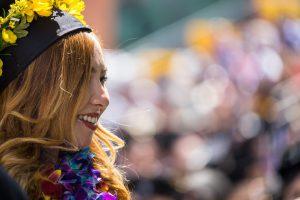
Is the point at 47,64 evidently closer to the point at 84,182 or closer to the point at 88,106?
the point at 88,106

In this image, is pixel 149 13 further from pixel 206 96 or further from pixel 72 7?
pixel 72 7

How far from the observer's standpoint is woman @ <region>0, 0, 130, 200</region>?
3.28 m

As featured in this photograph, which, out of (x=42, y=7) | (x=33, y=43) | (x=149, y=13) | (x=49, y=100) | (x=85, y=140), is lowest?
(x=85, y=140)

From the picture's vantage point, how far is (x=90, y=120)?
3.38m

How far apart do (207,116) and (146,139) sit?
1158mm

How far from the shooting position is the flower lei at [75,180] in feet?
10.9

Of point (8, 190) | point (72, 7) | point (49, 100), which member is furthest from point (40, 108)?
point (8, 190)

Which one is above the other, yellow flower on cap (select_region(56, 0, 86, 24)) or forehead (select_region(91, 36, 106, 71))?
yellow flower on cap (select_region(56, 0, 86, 24))

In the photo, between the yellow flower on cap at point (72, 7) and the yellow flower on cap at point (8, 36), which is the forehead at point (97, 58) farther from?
the yellow flower on cap at point (8, 36)

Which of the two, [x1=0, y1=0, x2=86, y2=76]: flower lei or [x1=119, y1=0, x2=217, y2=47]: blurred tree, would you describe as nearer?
[x1=0, y1=0, x2=86, y2=76]: flower lei

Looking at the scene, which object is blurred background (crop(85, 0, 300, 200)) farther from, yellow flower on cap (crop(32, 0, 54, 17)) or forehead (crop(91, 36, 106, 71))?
yellow flower on cap (crop(32, 0, 54, 17))

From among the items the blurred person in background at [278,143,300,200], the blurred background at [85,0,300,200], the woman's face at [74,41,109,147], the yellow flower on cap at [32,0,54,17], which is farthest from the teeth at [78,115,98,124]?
the blurred person in background at [278,143,300,200]

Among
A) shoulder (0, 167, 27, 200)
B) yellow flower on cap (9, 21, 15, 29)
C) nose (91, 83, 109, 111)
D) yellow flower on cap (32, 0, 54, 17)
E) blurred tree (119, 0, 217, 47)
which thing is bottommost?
shoulder (0, 167, 27, 200)

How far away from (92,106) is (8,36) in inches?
15.0
